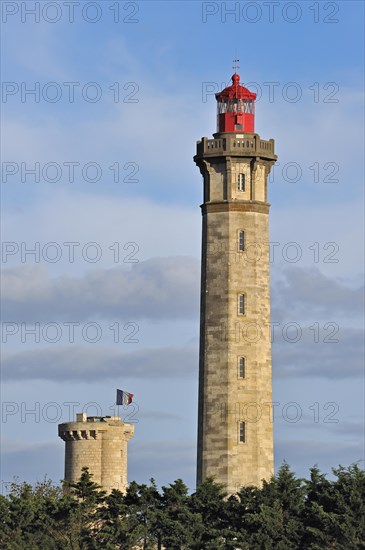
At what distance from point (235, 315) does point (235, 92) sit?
40.6 ft

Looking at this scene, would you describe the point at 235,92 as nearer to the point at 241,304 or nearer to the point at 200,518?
the point at 241,304

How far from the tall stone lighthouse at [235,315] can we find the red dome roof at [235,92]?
253 centimetres

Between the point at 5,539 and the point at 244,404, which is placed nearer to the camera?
the point at 5,539

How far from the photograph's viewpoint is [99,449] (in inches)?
4983

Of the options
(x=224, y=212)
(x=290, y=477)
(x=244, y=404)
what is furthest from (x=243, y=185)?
(x=290, y=477)

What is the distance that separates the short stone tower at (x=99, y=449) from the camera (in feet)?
413

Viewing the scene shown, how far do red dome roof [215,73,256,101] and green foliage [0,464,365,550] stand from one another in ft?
73.2

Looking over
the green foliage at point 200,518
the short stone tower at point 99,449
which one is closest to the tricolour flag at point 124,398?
the short stone tower at point 99,449

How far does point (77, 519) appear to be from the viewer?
342 feet

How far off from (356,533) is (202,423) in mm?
16911

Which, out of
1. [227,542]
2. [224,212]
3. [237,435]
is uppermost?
[224,212]

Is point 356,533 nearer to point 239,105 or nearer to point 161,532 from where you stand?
point 161,532

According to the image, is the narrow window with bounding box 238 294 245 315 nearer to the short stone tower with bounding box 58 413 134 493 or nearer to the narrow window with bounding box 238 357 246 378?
the narrow window with bounding box 238 357 246 378

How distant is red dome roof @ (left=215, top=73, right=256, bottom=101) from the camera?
117 m
